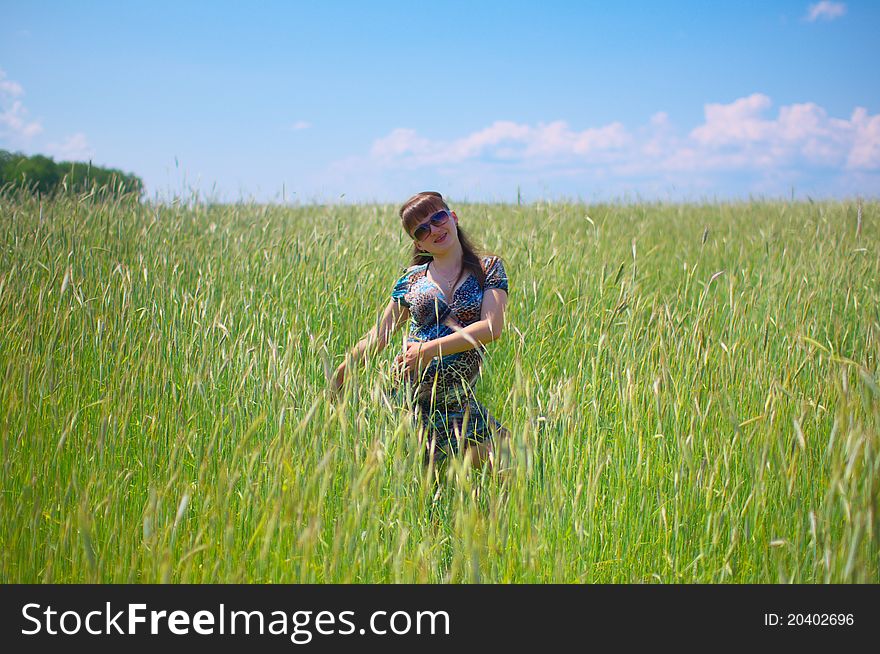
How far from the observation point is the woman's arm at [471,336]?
191 cm

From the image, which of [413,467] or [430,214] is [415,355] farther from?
[413,467]

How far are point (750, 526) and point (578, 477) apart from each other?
0.40 m

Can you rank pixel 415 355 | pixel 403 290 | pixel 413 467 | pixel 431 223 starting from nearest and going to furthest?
pixel 413 467 → pixel 415 355 → pixel 431 223 → pixel 403 290

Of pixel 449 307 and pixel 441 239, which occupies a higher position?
pixel 441 239

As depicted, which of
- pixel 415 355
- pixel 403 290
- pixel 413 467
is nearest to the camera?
pixel 413 467

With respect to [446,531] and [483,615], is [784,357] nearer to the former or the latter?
[446,531]

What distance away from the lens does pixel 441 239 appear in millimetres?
2094

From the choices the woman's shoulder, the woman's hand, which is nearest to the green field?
the woman's hand

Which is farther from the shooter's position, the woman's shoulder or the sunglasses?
the woman's shoulder

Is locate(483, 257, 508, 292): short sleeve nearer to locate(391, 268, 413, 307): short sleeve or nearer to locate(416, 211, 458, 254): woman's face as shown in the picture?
locate(416, 211, 458, 254): woman's face

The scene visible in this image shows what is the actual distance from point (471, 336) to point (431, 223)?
16.5 inches

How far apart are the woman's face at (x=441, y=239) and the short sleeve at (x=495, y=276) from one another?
0.14 metres

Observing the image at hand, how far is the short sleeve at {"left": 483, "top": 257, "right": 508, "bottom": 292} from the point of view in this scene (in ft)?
6.93

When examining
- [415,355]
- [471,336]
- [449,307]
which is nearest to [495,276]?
[449,307]
